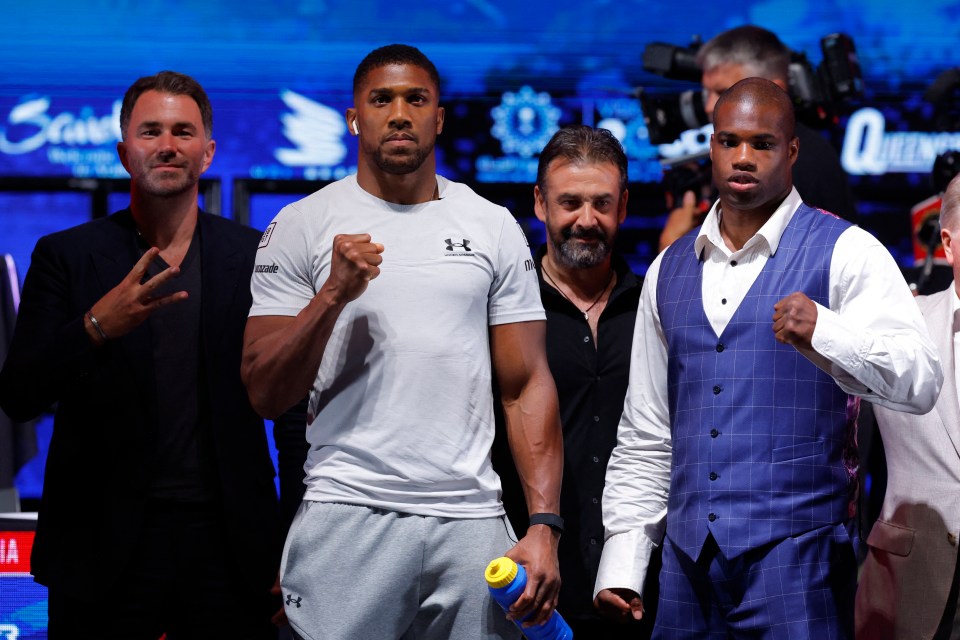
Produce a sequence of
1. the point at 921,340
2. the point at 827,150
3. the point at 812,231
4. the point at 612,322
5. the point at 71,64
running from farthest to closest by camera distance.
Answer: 1. the point at 71,64
2. the point at 827,150
3. the point at 612,322
4. the point at 812,231
5. the point at 921,340

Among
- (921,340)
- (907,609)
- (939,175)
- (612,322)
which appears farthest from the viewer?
(939,175)

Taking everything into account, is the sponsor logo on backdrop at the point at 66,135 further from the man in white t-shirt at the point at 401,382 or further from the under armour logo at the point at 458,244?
the under armour logo at the point at 458,244

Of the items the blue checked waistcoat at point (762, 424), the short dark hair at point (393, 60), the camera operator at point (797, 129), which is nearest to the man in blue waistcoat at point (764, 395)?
the blue checked waistcoat at point (762, 424)

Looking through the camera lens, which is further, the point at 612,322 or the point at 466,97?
the point at 466,97

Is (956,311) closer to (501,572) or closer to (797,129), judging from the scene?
(797,129)

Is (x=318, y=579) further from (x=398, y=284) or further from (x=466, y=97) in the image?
(x=466, y=97)

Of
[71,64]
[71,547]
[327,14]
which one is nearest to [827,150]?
[71,547]

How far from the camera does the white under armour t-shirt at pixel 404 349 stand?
221 centimetres

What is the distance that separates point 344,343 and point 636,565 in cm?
72

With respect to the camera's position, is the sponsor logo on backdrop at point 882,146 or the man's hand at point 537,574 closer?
the man's hand at point 537,574

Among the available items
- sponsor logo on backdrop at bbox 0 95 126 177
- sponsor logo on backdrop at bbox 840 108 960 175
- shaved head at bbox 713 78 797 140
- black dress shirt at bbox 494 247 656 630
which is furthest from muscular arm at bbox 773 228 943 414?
sponsor logo on backdrop at bbox 0 95 126 177

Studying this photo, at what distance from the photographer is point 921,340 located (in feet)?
7.16

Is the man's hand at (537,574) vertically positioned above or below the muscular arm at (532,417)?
below

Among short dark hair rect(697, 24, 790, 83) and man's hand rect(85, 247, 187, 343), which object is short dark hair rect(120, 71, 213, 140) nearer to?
man's hand rect(85, 247, 187, 343)
